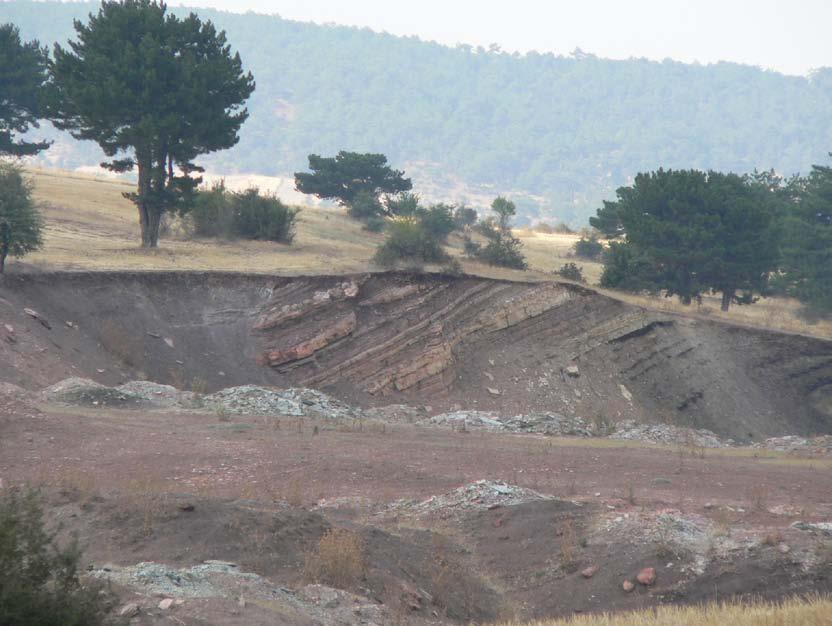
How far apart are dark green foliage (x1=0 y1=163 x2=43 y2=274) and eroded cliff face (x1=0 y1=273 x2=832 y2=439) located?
100cm

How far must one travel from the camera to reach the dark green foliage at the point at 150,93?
108 ft

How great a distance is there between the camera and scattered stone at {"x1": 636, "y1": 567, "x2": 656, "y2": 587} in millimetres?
11945

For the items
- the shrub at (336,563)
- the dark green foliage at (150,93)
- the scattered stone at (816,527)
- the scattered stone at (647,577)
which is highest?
the dark green foliage at (150,93)

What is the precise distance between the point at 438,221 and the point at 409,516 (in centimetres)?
4255

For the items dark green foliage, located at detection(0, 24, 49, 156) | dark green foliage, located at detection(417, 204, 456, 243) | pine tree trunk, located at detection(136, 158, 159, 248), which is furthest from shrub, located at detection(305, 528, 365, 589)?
dark green foliage, located at detection(417, 204, 456, 243)

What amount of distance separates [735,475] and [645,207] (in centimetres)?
2628

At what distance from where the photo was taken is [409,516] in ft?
48.7

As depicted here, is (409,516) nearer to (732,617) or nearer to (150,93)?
(732,617)

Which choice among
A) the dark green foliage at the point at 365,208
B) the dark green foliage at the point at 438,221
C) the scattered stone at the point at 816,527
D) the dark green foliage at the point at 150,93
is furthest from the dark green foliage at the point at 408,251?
the dark green foliage at the point at 365,208

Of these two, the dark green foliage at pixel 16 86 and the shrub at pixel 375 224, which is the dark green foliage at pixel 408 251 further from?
the dark green foliage at pixel 16 86

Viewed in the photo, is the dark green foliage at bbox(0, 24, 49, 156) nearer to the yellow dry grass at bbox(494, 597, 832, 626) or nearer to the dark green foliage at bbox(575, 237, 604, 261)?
the dark green foliage at bbox(575, 237, 604, 261)

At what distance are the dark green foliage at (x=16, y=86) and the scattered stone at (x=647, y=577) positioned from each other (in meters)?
39.9

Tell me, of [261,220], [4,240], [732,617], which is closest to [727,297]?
[261,220]

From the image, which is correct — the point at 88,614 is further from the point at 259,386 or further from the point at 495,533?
the point at 259,386
